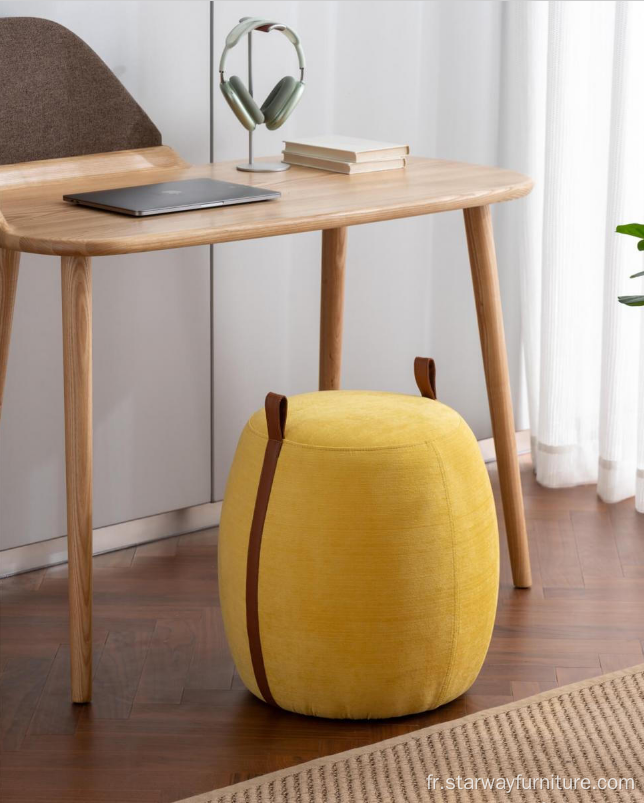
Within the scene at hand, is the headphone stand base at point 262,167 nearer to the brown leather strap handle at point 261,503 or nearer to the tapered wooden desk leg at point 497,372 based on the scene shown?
the tapered wooden desk leg at point 497,372

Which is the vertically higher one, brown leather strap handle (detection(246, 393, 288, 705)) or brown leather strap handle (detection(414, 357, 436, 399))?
brown leather strap handle (detection(414, 357, 436, 399))

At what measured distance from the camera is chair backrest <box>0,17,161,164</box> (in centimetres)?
207

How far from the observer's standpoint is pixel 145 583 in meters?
2.32

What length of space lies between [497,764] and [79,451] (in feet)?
2.43

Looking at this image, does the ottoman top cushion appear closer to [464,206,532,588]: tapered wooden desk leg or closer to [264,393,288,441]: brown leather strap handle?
[264,393,288,441]: brown leather strap handle

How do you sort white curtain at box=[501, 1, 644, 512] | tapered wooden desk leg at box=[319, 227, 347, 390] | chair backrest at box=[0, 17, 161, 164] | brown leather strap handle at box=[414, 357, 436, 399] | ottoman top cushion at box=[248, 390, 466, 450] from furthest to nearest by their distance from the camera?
1. white curtain at box=[501, 1, 644, 512]
2. tapered wooden desk leg at box=[319, 227, 347, 390]
3. chair backrest at box=[0, 17, 161, 164]
4. brown leather strap handle at box=[414, 357, 436, 399]
5. ottoman top cushion at box=[248, 390, 466, 450]

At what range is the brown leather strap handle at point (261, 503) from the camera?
1.76 m

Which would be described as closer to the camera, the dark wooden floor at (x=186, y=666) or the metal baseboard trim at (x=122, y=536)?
the dark wooden floor at (x=186, y=666)

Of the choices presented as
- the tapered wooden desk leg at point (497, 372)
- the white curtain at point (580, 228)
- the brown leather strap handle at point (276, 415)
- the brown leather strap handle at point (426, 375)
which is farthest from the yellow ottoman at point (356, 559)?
the white curtain at point (580, 228)

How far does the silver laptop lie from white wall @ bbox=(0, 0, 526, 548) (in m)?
0.40

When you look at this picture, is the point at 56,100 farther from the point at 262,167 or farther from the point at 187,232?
the point at 187,232

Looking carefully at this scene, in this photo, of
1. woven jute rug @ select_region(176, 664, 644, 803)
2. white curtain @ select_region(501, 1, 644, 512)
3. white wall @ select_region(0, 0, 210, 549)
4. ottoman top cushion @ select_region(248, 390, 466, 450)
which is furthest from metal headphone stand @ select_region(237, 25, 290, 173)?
woven jute rug @ select_region(176, 664, 644, 803)

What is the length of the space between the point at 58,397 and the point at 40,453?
114 millimetres

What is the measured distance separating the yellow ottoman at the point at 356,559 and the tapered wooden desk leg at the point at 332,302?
1.83ft
